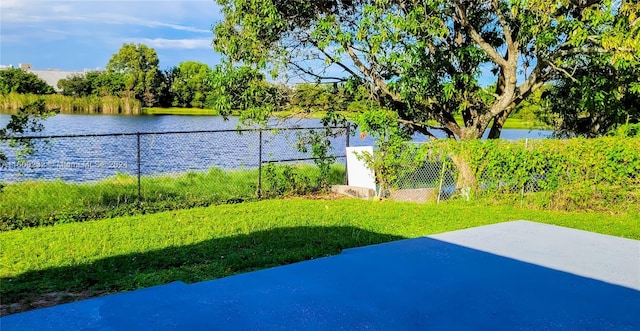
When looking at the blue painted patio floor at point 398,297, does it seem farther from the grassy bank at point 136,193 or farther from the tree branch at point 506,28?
the tree branch at point 506,28

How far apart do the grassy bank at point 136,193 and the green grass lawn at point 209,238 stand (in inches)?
20.6

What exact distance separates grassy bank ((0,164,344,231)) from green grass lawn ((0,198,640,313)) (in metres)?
0.52

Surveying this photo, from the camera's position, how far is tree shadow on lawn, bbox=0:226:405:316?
13.6 feet

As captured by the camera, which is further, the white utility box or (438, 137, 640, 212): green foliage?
the white utility box

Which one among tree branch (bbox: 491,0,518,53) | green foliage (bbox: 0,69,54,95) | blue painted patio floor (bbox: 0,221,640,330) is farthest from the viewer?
green foliage (bbox: 0,69,54,95)

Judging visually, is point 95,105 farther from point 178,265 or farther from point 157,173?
point 178,265

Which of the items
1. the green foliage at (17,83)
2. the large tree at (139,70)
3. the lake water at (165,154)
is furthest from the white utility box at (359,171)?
the large tree at (139,70)

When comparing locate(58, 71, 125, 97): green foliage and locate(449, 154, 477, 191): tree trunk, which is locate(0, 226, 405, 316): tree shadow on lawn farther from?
locate(58, 71, 125, 97): green foliage

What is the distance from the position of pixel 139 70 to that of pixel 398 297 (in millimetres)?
46680

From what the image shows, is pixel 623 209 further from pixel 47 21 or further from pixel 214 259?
pixel 47 21

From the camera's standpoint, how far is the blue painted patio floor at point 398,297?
327cm

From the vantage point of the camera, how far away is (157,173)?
11.0m

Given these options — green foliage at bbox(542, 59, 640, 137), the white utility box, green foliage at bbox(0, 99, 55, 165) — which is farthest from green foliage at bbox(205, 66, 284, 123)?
green foliage at bbox(542, 59, 640, 137)

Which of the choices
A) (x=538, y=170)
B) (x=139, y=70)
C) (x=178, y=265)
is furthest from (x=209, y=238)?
(x=139, y=70)
